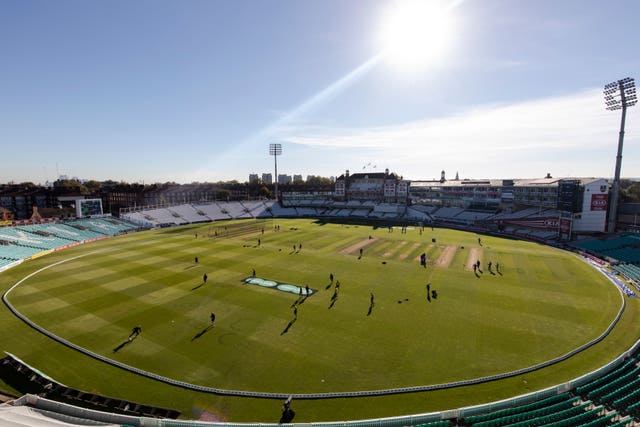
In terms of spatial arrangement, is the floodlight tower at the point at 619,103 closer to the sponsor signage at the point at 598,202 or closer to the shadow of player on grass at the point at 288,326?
the sponsor signage at the point at 598,202

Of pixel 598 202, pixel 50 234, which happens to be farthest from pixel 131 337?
pixel 598 202

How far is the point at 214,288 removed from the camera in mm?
30922

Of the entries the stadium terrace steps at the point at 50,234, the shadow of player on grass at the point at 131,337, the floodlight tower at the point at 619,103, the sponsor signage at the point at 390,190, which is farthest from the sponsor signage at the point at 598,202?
the stadium terrace steps at the point at 50,234

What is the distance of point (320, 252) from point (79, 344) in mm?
31767

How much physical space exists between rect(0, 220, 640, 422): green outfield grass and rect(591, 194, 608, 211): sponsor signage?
22.2m

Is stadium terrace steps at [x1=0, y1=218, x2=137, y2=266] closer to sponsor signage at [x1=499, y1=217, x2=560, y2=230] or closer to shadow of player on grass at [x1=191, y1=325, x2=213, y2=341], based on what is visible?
shadow of player on grass at [x1=191, y1=325, x2=213, y2=341]

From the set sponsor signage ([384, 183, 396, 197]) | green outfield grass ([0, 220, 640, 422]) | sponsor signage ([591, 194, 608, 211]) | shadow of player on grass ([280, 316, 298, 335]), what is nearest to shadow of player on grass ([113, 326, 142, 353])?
green outfield grass ([0, 220, 640, 422])

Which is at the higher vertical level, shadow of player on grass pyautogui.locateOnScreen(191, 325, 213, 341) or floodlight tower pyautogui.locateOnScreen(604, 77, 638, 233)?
floodlight tower pyautogui.locateOnScreen(604, 77, 638, 233)

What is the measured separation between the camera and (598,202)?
5731 cm

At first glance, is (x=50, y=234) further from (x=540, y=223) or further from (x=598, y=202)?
(x=598, y=202)

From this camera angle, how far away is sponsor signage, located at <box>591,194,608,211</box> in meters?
57.2

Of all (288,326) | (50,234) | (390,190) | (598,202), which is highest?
(390,190)

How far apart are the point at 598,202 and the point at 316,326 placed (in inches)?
2552


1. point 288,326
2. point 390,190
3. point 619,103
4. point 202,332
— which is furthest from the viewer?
point 390,190
